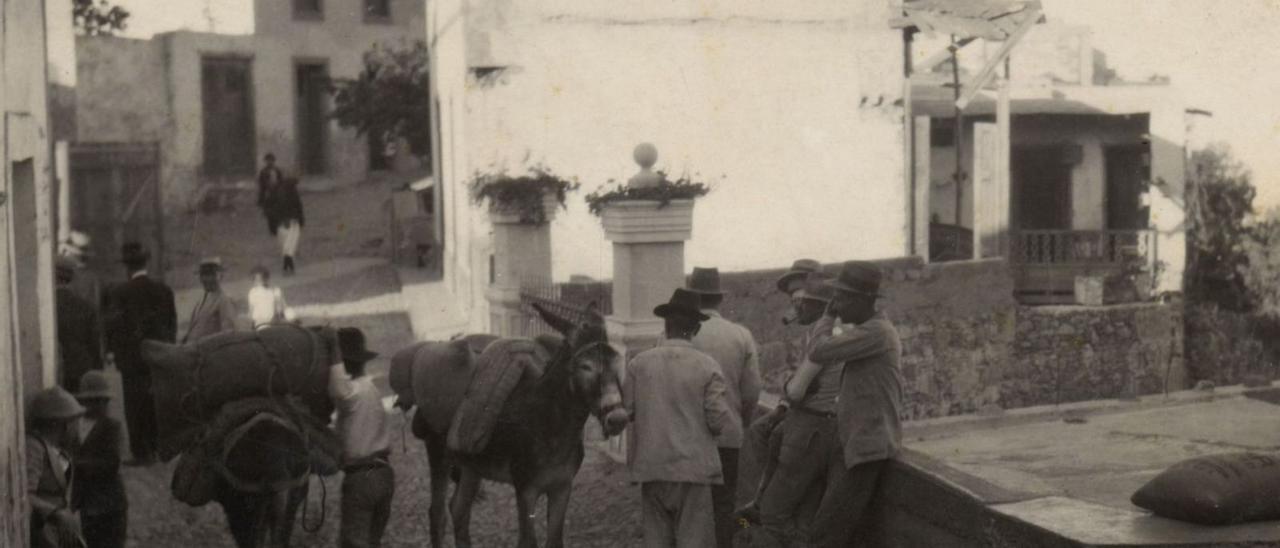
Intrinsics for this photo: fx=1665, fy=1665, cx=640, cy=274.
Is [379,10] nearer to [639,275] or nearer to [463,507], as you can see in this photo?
[639,275]

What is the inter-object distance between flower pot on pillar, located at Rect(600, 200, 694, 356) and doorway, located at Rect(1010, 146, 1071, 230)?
18.6 m

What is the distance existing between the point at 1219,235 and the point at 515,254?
16512 millimetres

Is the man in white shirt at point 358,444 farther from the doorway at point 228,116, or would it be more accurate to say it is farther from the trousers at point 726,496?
the doorway at point 228,116

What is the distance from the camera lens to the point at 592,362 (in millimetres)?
8633

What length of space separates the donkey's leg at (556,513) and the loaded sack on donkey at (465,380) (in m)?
0.52

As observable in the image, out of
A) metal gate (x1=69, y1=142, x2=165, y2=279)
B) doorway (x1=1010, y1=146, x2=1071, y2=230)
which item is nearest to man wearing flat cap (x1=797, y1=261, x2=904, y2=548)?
metal gate (x1=69, y1=142, x2=165, y2=279)

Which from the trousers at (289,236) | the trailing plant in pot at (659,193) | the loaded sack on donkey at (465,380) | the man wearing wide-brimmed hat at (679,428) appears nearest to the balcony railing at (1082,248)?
the trousers at (289,236)

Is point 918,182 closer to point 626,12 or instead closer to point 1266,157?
point 626,12

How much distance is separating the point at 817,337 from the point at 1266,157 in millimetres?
23349

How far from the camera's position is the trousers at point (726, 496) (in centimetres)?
890

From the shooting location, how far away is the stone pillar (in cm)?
1595

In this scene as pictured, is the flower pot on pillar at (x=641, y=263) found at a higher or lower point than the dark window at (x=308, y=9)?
lower

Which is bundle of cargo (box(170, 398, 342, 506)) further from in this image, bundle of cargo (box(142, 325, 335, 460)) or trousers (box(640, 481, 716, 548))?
trousers (box(640, 481, 716, 548))

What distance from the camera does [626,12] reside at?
20.2 meters
